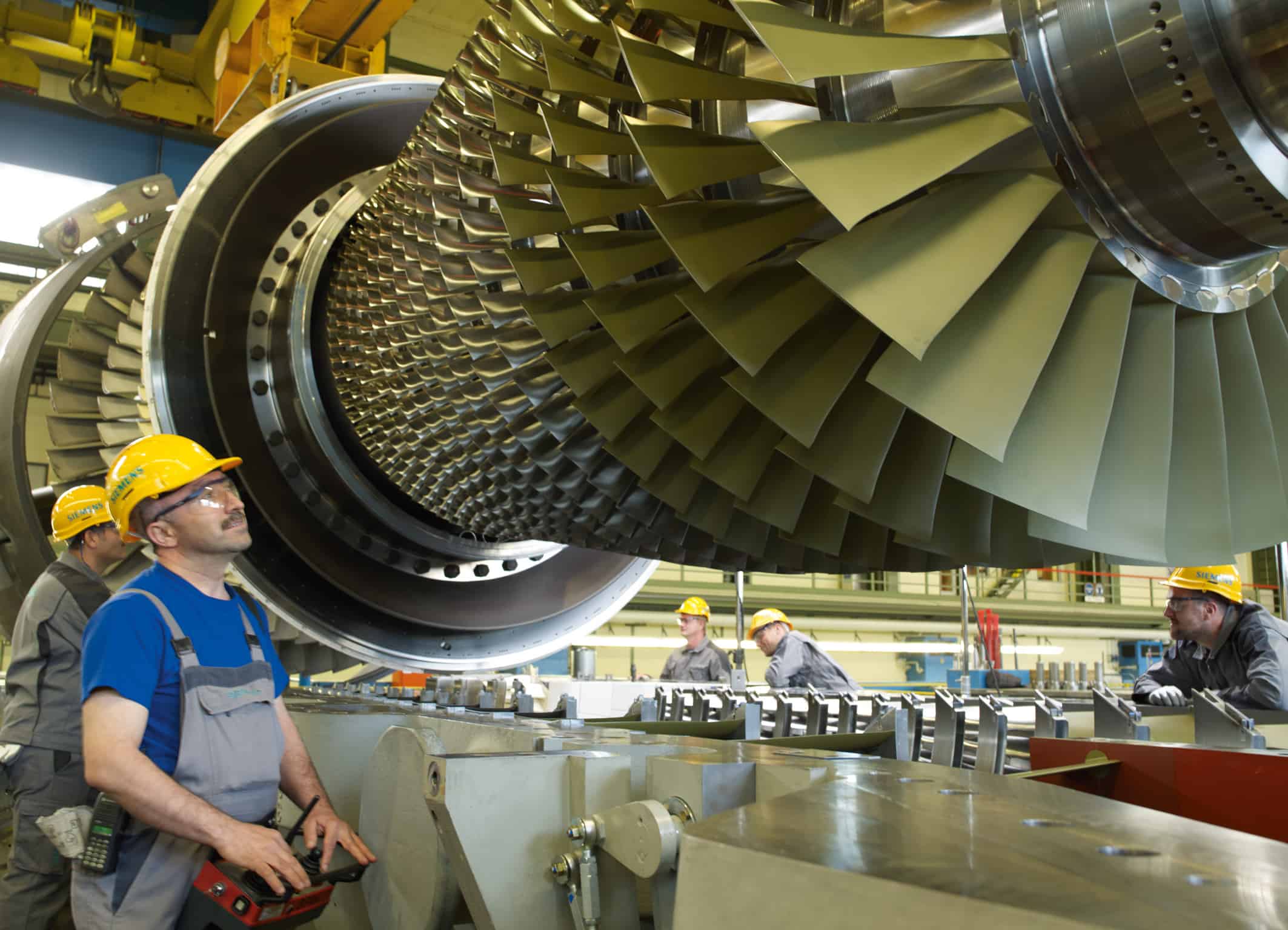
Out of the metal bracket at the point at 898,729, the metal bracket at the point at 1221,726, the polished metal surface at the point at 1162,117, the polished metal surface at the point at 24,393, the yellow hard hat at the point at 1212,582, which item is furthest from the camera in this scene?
the yellow hard hat at the point at 1212,582

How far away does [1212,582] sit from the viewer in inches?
133

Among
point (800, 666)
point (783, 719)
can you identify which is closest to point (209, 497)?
point (783, 719)

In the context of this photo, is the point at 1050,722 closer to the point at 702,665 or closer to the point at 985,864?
the point at 985,864

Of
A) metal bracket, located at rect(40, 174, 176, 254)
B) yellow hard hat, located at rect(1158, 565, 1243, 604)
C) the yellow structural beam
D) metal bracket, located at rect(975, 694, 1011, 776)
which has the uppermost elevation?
the yellow structural beam

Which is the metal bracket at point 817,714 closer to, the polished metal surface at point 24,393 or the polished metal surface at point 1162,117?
the polished metal surface at point 1162,117

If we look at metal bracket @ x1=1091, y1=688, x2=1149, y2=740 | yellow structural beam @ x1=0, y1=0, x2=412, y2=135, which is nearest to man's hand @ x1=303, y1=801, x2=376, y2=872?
metal bracket @ x1=1091, y1=688, x2=1149, y2=740

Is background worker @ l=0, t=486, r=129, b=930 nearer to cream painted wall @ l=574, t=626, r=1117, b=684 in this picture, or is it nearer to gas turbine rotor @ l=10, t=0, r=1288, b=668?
gas turbine rotor @ l=10, t=0, r=1288, b=668

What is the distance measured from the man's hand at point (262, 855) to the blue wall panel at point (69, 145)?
135 inches

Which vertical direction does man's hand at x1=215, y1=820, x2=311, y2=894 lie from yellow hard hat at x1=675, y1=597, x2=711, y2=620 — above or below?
below

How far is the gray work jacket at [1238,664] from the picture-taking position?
9.80ft

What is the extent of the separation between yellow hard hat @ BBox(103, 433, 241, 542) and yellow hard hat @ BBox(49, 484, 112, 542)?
3.61ft

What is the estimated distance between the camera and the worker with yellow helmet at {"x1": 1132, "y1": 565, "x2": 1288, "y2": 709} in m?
3.06

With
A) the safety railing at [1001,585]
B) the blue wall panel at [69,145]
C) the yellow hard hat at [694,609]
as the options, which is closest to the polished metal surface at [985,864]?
the blue wall panel at [69,145]

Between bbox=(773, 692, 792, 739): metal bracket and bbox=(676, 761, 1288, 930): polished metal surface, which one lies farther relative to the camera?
bbox=(773, 692, 792, 739): metal bracket
